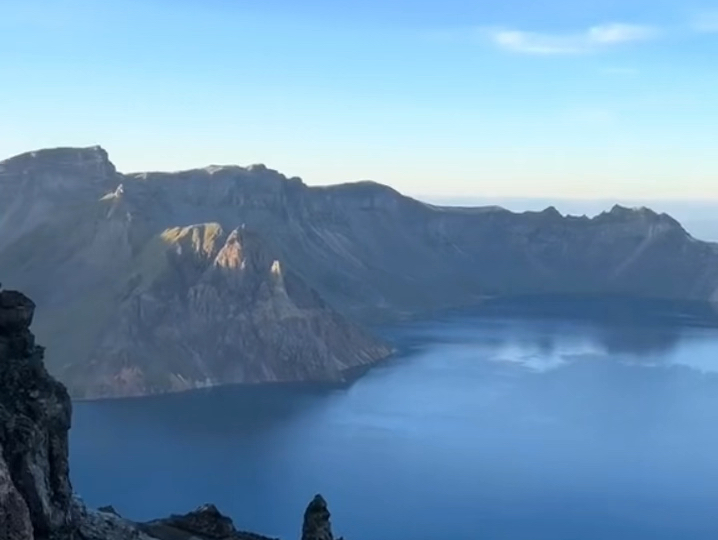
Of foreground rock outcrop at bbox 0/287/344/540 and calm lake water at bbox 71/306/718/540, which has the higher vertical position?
foreground rock outcrop at bbox 0/287/344/540

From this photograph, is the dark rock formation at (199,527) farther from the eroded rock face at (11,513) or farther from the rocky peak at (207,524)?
the eroded rock face at (11,513)

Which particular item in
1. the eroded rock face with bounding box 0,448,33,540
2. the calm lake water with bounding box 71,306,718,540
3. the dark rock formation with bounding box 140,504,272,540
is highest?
the eroded rock face with bounding box 0,448,33,540

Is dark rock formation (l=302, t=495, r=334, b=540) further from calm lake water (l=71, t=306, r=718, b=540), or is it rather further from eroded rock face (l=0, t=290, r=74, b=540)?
calm lake water (l=71, t=306, r=718, b=540)

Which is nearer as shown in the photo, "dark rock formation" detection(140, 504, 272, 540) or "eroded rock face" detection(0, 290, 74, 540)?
"eroded rock face" detection(0, 290, 74, 540)

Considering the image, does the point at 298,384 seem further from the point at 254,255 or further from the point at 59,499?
the point at 59,499

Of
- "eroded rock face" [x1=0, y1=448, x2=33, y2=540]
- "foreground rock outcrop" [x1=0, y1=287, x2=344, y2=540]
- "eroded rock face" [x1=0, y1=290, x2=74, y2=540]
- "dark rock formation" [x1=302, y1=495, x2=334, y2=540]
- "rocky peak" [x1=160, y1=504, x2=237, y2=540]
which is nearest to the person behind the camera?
"eroded rock face" [x1=0, y1=448, x2=33, y2=540]

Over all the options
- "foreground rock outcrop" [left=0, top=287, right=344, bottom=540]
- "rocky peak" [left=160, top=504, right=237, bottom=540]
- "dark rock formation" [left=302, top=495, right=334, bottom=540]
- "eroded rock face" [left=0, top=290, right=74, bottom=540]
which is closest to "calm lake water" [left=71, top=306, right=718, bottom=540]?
"rocky peak" [left=160, top=504, right=237, bottom=540]

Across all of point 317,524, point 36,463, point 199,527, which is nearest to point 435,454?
point 199,527
